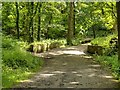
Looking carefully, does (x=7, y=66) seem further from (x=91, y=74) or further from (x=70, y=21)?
(x=70, y=21)

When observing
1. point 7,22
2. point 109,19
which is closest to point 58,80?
point 109,19

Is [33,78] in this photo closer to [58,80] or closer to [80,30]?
[58,80]

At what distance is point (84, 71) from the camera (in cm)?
1209

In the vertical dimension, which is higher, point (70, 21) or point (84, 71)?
point (70, 21)

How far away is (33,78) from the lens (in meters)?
10.3

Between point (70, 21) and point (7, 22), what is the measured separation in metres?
7.10

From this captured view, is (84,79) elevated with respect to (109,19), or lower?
lower

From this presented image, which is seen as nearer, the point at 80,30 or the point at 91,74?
the point at 91,74

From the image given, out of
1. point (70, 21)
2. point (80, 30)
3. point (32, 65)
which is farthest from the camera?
point (80, 30)

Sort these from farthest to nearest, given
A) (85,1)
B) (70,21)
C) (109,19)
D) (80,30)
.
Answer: (80,30) → (85,1) → (70,21) → (109,19)

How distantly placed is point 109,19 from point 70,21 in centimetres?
430

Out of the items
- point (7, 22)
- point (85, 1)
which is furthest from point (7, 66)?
point (85, 1)

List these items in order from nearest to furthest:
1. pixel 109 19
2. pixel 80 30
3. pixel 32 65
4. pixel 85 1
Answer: pixel 32 65 < pixel 109 19 < pixel 85 1 < pixel 80 30

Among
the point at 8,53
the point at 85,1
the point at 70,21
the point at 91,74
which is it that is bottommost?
the point at 91,74
